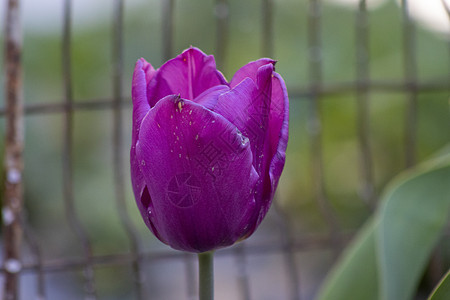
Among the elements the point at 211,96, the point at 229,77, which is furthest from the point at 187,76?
the point at 229,77

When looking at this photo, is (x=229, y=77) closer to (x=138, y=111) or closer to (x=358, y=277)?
(x=358, y=277)

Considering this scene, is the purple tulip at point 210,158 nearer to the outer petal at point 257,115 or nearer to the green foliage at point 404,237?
the outer petal at point 257,115

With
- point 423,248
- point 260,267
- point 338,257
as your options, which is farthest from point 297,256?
point 423,248

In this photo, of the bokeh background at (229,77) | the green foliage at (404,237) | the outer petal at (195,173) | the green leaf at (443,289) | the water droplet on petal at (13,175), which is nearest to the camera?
the outer petal at (195,173)

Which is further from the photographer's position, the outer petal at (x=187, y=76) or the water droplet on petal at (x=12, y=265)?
the water droplet on petal at (x=12, y=265)

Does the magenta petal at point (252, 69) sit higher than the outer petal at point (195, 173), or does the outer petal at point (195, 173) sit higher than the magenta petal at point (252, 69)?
the magenta petal at point (252, 69)

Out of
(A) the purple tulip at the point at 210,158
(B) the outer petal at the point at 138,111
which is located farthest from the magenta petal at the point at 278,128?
(B) the outer petal at the point at 138,111
